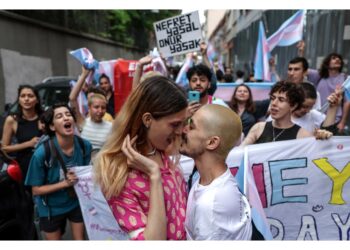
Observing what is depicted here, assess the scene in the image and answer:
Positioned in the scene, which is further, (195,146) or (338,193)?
(338,193)

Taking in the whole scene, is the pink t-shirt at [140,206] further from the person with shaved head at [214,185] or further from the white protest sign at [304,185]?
the white protest sign at [304,185]

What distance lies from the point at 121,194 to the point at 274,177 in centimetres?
196

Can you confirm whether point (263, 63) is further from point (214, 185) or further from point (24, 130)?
point (214, 185)

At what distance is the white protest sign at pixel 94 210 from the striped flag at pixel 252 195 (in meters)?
1.18

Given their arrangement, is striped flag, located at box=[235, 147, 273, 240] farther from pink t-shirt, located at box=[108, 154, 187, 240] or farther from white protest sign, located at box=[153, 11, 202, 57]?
white protest sign, located at box=[153, 11, 202, 57]

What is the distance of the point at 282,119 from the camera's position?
3.42 m

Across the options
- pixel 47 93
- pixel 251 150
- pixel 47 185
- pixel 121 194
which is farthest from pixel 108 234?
pixel 47 93

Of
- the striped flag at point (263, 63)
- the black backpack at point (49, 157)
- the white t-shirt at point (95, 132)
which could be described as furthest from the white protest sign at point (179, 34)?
the striped flag at point (263, 63)

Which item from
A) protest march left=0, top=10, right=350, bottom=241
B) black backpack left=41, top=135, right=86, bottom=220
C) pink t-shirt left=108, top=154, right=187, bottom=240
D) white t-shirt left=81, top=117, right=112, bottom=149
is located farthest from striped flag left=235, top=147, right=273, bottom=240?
white t-shirt left=81, top=117, right=112, bottom=149

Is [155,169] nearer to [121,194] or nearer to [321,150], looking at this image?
[121,194]

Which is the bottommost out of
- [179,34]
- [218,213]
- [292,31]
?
[218,213]

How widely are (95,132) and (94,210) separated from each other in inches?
46.4

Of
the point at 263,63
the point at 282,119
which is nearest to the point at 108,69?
the point at 263,63

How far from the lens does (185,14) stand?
5.01m
